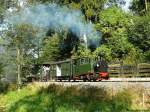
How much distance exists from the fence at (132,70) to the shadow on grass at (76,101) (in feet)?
77.5

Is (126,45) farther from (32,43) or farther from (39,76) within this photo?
(32,43)

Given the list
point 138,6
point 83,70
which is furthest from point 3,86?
point 138,6

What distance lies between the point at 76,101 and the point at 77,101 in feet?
0.30

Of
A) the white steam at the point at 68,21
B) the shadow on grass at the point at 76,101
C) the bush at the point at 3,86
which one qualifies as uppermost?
the white steam at the point at 68,21

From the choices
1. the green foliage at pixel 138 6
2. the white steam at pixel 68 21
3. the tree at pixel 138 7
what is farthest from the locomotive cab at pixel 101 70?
the green foliage at pixel 138 6

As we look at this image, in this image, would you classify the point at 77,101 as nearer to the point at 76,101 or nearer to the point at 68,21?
the point at 76,101

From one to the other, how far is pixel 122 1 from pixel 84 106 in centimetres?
4864

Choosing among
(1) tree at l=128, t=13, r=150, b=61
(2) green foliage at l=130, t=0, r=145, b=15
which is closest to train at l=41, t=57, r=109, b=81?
(1) tree at l=128, t=13, r=150, b=61

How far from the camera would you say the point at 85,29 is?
63.8 m

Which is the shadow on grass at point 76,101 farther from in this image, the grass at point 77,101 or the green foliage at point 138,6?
the green foliage at point 138,6

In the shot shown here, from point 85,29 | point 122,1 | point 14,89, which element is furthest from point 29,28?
point 122,1

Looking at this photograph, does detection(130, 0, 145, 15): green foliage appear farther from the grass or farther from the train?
the grass

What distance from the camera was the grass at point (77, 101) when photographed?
22.3 meters

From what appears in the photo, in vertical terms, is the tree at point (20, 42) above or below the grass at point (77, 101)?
above
